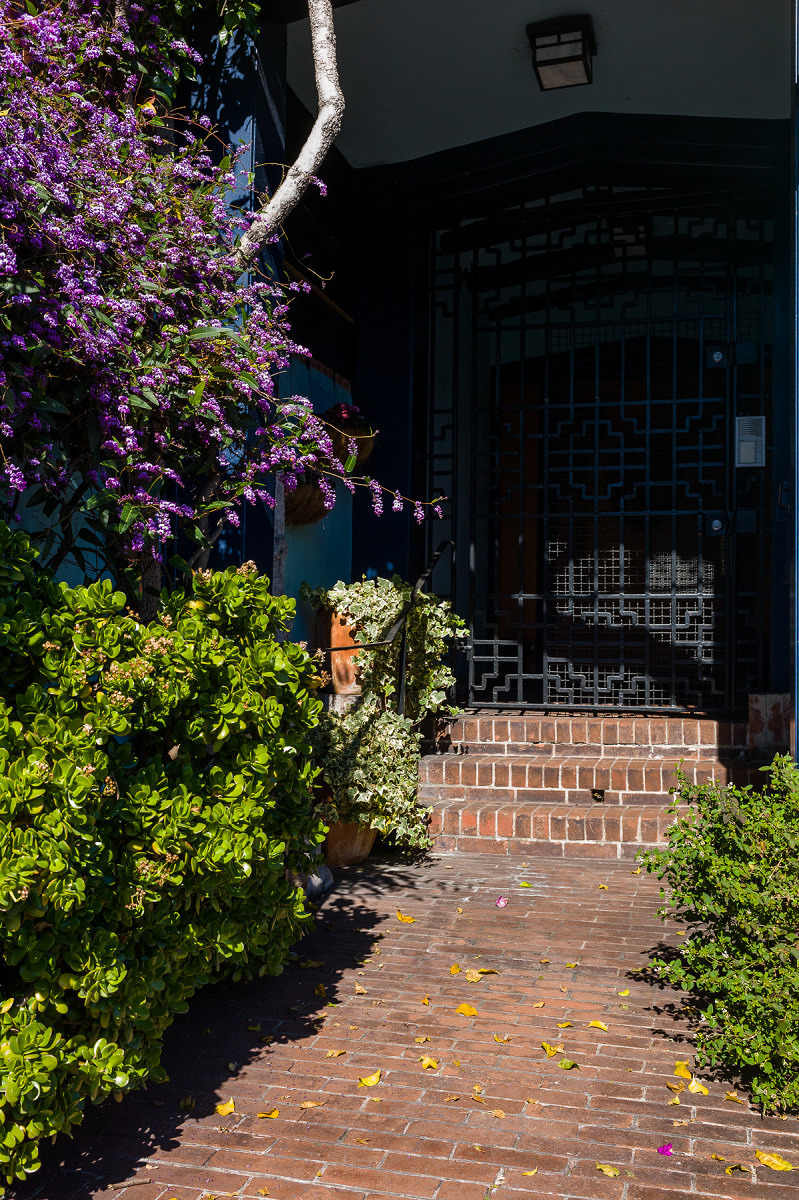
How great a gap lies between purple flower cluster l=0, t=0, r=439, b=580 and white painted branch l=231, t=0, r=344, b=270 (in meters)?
0.11

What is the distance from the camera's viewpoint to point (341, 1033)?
319cm

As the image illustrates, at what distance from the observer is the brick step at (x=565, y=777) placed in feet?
18.2

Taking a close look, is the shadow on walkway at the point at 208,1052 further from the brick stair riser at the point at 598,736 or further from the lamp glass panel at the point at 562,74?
the lamp glass panel at the point at 562,74

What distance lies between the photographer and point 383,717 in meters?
5.21

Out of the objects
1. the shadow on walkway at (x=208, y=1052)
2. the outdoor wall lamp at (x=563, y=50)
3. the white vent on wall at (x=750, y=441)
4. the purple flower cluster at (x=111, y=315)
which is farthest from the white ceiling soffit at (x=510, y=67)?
the shadow on walkway at (x=208, y=1052)

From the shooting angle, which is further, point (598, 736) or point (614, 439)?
point (614, 439)

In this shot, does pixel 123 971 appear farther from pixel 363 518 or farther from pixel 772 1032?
pixel 363 518

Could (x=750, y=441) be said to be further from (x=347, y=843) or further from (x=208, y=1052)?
(x=208, y=1052)

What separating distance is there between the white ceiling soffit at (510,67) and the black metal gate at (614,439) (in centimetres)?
61

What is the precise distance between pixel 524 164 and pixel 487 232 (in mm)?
498

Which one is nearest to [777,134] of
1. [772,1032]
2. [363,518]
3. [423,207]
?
[423,207]

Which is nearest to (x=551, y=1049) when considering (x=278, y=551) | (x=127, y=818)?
(x=127, y=818)

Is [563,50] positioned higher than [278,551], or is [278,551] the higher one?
[563,50]

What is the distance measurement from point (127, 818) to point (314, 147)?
266 cm
